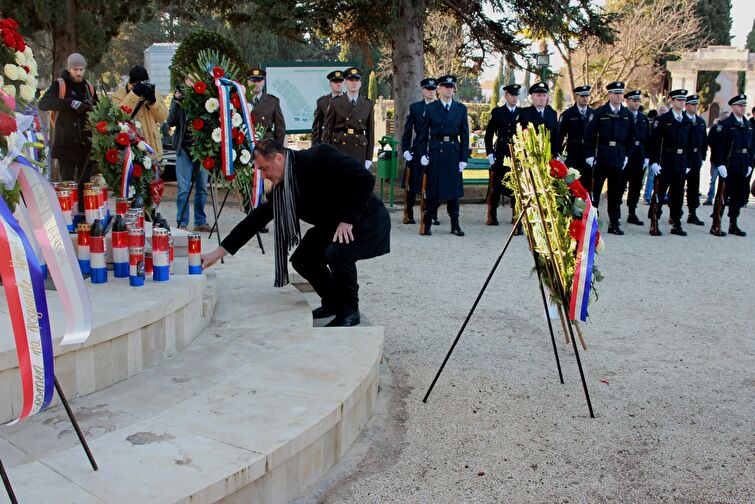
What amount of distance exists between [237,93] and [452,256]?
3.36 metres

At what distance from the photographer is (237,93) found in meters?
7.26

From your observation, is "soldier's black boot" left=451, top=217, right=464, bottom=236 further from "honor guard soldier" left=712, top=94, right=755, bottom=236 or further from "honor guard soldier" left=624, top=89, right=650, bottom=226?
"honor guard soldier" left=712, top=94, right=755, bottom=236

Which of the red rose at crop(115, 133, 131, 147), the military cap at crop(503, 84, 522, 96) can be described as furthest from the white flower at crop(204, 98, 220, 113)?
the military cap at crop(503, 84, 522, 96)

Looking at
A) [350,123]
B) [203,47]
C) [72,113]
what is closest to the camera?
[72,113]

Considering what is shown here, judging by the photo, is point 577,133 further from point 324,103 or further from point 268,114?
point 268,114

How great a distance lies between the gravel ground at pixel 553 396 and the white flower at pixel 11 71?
247cm

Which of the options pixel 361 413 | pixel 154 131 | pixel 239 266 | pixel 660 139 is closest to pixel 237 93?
pixel 239 266

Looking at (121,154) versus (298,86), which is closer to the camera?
(121,154)


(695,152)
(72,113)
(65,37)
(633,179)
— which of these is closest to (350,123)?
(72,113)

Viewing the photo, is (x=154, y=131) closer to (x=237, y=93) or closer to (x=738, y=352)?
(x=237, y=93)

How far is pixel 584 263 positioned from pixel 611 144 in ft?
24.3

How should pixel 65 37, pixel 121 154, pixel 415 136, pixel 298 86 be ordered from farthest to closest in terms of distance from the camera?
pixel 65 37 < pixel 298 86 < pixel 415 136 < pixel 121 154

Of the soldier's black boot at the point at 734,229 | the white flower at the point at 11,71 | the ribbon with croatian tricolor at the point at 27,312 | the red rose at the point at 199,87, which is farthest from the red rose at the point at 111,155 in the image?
the soldier's black boot at the point at 734,229

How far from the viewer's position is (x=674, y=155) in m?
11.5
